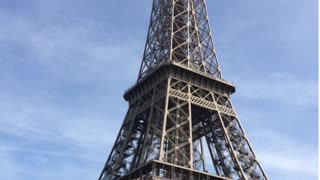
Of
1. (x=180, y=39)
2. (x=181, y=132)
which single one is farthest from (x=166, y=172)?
(x=180, y=39)

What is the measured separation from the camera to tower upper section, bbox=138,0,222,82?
58.6 meters

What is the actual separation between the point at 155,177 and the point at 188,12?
85.9 ft

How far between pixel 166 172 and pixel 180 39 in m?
20.4

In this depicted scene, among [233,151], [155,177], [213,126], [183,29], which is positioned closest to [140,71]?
[183,29]

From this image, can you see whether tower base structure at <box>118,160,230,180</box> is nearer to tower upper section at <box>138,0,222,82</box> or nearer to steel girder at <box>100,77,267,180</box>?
steel girder at <box>100,77,267,180</box>

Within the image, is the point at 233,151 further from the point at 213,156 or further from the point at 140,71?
the point at 140,71

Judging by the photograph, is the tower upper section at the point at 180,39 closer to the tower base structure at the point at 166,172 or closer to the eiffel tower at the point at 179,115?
the eiffel tower at the point at 179,115

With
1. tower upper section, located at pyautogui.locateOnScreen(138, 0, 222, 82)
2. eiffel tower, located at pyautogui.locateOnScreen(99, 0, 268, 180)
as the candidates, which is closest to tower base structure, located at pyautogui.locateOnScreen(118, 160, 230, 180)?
eiffel tower, located at pyautogui.locateOnScreen(99, 0, 268, 180)

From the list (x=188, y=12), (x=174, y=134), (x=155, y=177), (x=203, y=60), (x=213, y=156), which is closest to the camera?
(x=155, y=177)

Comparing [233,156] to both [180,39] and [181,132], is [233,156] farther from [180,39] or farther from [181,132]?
[180,39]

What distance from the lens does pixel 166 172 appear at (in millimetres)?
45406

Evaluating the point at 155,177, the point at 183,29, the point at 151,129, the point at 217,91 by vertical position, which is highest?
the point at 183,29

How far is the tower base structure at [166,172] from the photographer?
4462 cm

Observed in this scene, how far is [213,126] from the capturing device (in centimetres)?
5538
